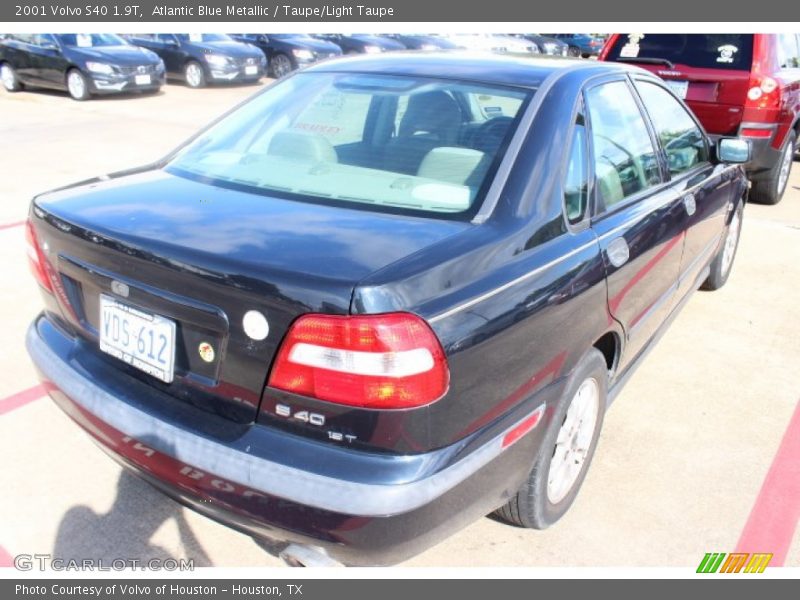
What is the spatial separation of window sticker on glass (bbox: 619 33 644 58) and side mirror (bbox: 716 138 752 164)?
367 cm

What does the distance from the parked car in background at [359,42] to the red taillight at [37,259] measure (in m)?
18.7

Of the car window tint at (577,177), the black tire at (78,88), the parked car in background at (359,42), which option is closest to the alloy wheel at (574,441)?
the car window tint at (577,177)

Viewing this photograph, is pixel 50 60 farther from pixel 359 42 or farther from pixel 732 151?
pixel 732 151

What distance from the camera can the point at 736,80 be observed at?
6.55 metres

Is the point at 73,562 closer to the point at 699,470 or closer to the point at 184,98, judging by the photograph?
the point at 699,470

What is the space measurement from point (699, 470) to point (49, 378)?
2.61 meters

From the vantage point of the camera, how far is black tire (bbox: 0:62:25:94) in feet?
47.0

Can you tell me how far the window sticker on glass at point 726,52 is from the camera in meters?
6.62

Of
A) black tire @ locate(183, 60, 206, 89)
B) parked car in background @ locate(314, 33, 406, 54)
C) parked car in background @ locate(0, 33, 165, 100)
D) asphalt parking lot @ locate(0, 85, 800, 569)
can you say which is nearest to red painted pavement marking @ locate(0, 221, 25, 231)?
asphalt parking lot @ locate(0, 85, 800, 569)

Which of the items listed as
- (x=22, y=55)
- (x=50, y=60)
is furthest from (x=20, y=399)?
(x=22, y=55)

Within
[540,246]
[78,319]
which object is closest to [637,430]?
[540,246]

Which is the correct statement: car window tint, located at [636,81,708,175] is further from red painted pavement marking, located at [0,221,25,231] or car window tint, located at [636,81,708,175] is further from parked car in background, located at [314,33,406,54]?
parked car in background, located at [314,33,406,54]

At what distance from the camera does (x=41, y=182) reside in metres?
7.39

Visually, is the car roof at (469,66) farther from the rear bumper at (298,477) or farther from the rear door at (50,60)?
the rear door at (50,60)
